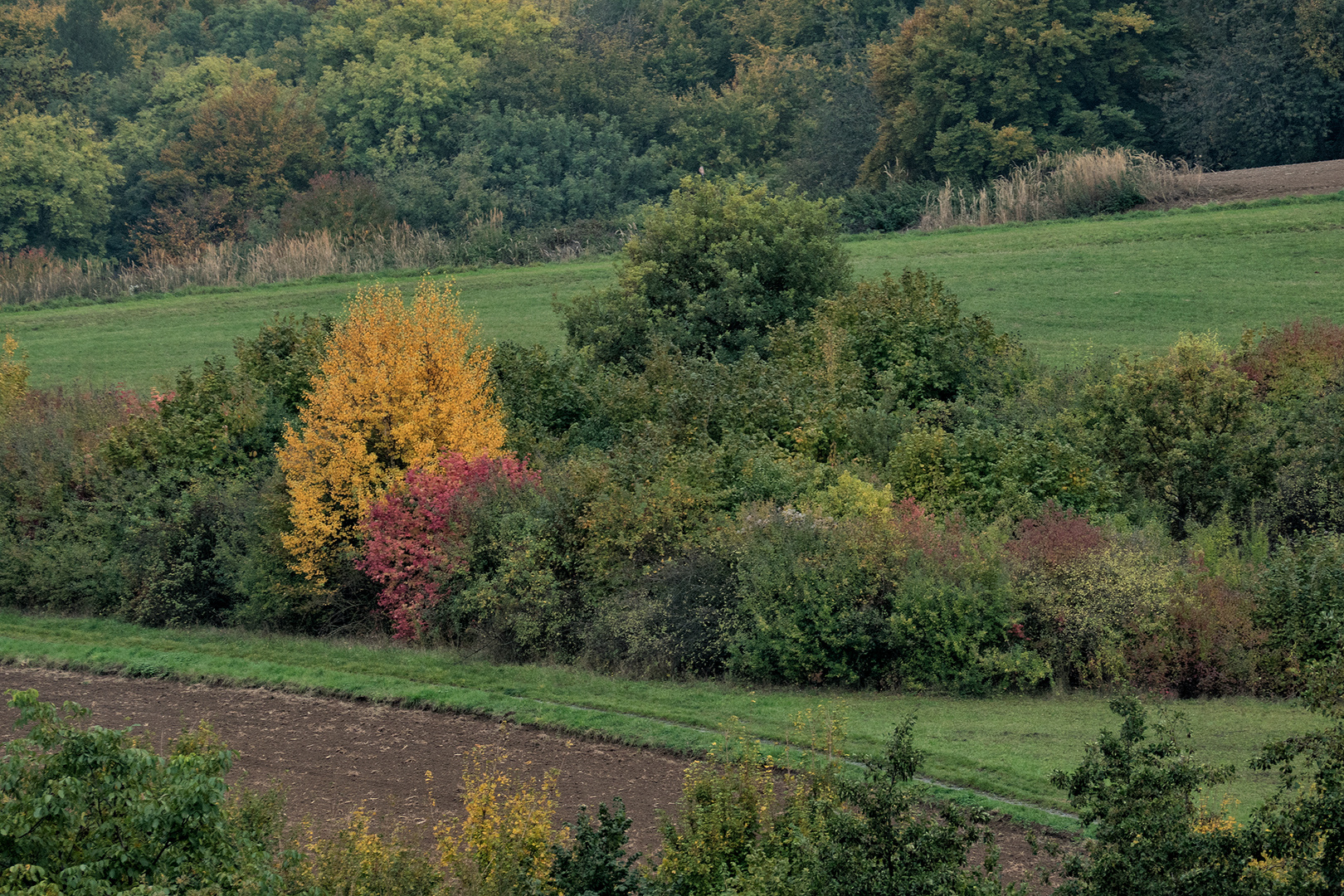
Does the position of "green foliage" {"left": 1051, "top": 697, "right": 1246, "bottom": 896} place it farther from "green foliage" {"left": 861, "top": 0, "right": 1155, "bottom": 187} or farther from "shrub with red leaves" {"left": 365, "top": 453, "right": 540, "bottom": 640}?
"green foliage" {"left": 861, "top": 0, "right": 1155, "bottom": 187}

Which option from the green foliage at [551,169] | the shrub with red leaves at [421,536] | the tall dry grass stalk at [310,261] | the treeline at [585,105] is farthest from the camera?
the green foliage at [551,169]

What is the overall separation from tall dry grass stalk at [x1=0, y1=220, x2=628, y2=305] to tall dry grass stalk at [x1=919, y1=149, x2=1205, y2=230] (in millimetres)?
10897

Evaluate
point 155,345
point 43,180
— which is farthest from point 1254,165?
point 43,180

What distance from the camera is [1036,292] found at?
89.5ft

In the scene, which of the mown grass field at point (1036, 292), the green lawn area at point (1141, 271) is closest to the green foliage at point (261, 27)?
the mown grass field at point (1036, 292)

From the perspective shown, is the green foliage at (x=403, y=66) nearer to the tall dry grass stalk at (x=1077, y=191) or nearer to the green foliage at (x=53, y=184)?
the green foliage at (x=53, y=184)

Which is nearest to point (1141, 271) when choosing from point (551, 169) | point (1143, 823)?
point (1143, 823)

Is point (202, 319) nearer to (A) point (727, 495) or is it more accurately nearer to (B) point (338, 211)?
(B) point (338, 211)

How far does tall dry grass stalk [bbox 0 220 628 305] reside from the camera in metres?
39.2

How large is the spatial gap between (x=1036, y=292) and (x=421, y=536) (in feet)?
53.4

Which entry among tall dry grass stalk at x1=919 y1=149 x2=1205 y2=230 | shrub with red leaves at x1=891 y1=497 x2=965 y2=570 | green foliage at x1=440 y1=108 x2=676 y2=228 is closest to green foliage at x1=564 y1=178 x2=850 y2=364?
shrub with red leaves at x1=891 y1=497 x2=965 y2=570

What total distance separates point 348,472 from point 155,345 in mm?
16784

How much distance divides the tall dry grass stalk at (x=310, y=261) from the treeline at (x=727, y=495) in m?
17.6

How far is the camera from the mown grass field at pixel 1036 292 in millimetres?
24078
